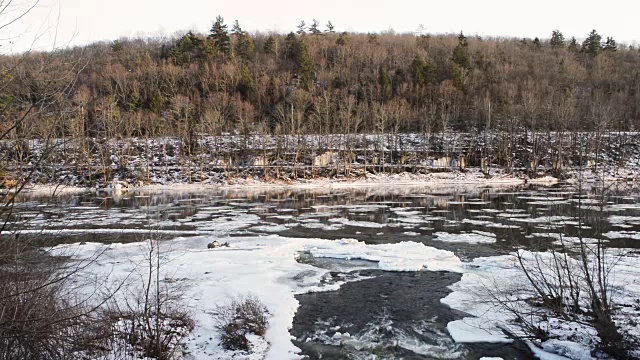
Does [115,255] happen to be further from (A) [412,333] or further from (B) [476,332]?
(B) [476,332]

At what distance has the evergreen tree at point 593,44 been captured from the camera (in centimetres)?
12212

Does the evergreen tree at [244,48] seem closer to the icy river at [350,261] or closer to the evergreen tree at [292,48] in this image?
the evergreen tree at [292,48]

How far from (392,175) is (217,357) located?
55.5 metres

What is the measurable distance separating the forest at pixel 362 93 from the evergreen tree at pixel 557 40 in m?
0.41

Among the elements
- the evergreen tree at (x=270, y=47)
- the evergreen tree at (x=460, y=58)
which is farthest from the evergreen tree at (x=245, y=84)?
the evergreen tree at (x=460, y=58)

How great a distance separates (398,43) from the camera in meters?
133

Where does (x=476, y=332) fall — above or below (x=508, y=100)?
below

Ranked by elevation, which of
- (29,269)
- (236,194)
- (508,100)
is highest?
(508,100)

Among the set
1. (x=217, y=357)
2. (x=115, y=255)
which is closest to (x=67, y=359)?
(x=217, y=357)

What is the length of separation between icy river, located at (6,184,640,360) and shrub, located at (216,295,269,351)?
258 mm

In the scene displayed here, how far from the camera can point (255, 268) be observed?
52.2ft

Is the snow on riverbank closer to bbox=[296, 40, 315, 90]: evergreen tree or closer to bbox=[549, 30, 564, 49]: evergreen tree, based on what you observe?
bbox=[296, 40, 315, 90]: evergreen tree

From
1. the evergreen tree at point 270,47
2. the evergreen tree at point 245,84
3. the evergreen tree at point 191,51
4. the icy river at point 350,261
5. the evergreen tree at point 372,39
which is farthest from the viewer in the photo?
the evergreen tree at point 372,39

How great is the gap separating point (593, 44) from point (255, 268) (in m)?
140
